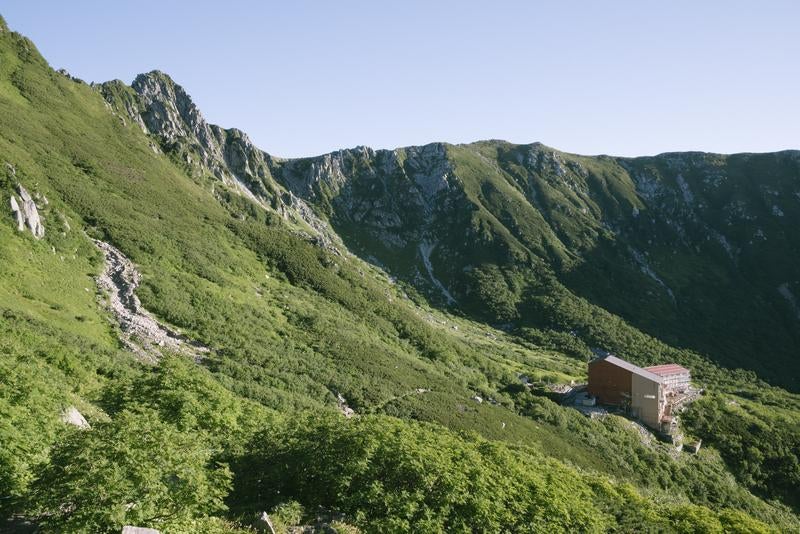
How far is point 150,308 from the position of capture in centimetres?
5591

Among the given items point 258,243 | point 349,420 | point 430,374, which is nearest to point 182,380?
point 349,420

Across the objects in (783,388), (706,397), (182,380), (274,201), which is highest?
(274,201)

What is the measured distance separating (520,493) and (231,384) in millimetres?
30335

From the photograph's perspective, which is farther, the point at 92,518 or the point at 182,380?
the point at 182,380

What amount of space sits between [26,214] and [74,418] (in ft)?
142

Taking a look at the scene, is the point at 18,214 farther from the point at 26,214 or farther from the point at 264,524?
the point at 264,524

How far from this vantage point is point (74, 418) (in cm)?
2308

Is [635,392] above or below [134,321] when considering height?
below

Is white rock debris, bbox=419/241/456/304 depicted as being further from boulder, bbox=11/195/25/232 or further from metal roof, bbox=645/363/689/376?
boulder, bbox=11/195/25/232

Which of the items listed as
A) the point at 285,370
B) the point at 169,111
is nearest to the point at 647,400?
the point at 285,370

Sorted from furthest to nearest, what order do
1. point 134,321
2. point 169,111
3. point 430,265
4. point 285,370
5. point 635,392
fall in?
point 430,265, point 169,111, point 635,392, point 285,370, point 134,321

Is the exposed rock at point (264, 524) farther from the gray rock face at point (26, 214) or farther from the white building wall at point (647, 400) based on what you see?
the white building wall at point (647, 400)

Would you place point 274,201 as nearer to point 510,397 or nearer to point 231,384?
point 510,397

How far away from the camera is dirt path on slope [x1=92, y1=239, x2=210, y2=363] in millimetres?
48594
